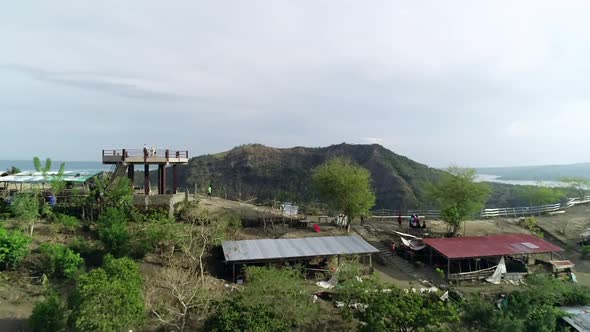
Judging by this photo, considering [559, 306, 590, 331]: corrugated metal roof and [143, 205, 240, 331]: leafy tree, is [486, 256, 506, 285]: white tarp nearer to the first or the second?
[559, 306, 590, 331]: corrugated metal roof

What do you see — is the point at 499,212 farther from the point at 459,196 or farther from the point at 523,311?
the point at 523,311

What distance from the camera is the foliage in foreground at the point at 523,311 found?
14159 mm

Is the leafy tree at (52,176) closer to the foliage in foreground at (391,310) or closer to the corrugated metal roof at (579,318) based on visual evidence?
the foliage in foreground at (391,310)

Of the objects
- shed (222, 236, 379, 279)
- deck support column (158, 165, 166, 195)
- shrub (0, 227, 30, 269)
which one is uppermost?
deck support column (158, 165, 166, 195)

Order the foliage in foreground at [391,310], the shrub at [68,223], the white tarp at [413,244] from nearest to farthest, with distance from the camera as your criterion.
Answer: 1. the foliage in foreground at [391,310]
2. the shrub at [68,223]
3. the white tarp at [413,244]

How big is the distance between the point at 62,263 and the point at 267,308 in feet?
38.2

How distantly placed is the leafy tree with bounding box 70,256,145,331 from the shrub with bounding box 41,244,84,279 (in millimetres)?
6122

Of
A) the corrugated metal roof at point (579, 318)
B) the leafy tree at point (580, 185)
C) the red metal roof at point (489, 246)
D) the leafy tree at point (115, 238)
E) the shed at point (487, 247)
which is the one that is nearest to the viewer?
the corrugated metal roof at point (579, 318)

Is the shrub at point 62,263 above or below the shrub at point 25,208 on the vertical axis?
below

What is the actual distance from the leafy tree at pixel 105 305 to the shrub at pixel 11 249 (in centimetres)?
850

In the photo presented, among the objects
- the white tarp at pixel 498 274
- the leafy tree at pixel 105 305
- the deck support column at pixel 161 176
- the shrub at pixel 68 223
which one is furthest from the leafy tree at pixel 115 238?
the white tarp at pixel 498 274

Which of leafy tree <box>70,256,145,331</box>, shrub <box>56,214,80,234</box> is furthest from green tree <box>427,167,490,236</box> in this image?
shrub <box>56,214,80,234</box>

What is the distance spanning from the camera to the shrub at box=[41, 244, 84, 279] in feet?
57.2

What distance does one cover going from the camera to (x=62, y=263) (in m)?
17.6
